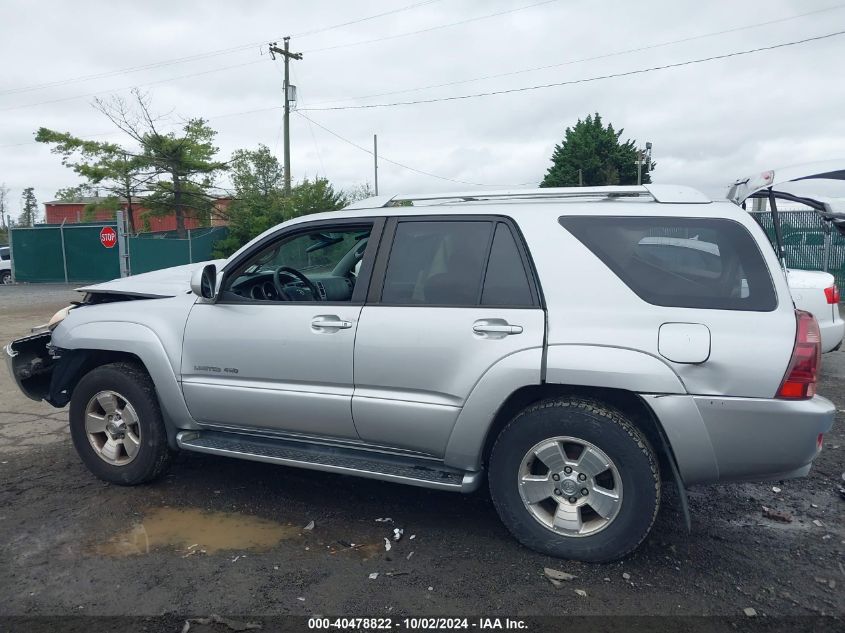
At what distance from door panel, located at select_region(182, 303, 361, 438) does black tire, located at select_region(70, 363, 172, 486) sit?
312mm

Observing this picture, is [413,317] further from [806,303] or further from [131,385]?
[806,303]

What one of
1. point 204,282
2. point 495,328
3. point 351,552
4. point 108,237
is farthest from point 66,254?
point 495,328

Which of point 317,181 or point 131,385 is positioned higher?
point 317,181

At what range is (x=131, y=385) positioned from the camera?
437 cm

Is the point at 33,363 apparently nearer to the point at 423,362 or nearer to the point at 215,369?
the point at 215,369

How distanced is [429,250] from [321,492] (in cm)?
178

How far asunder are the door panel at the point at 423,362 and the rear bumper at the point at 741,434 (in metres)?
0.77

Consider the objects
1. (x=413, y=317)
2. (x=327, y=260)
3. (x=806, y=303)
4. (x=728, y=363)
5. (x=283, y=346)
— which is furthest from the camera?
(x=806, y=303)

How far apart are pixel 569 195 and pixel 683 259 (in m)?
0.73

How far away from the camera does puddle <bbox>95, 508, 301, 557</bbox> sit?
371cm

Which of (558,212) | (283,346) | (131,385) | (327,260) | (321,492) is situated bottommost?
(321,492)

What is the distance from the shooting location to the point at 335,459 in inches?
153

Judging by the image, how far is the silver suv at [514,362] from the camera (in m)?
3.22

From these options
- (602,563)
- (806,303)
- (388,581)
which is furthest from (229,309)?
(806,303)
